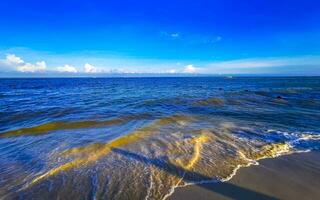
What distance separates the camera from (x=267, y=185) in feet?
17.0

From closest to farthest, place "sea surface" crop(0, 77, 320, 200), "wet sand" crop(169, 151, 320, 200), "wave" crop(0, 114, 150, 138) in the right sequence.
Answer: "wet sand" crop(169, 151, 320, 200)
"sea surface" crop(0, 77, 320, 200)
"wave" crop(0, 114, 150, 138)

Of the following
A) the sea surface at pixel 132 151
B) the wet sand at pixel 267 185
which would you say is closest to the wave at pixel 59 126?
the sea surface at pixel 132 151

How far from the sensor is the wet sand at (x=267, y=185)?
15.6 ft

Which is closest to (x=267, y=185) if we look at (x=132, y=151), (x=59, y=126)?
(x=132, y=151)

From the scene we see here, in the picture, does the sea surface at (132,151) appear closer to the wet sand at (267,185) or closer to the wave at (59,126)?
the wave at (59,126)

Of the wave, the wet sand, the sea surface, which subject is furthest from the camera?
the wave

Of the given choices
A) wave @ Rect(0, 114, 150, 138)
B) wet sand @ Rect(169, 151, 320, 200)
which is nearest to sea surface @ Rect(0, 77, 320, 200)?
wave @ Rect(0, 114, 150, 138)

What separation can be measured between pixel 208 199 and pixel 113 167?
2.85 meters

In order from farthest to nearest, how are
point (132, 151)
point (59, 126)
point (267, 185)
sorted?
point (59, 126) → point (132, 151) → point (267, 185)

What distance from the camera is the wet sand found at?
187 inches

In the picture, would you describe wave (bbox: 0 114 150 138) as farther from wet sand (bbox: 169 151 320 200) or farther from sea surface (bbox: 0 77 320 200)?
wet sand (bbox: 169 151 320 200)

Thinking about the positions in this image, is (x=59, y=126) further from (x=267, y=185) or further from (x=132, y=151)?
(x=267, y=185)

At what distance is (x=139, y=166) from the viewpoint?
20.8 ft

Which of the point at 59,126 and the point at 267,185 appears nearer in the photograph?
the point at 267,185
